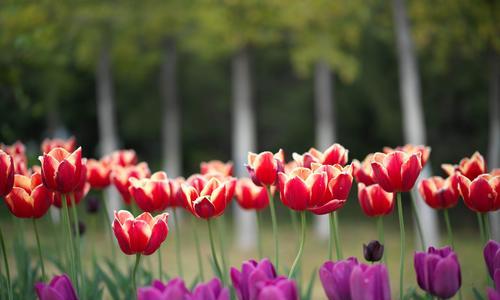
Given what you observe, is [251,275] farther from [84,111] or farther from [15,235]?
[84,111]

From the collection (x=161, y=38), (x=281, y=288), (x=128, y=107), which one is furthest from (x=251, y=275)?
(x=128, y=107)

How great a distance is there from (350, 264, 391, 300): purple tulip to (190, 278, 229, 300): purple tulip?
35 centimetres

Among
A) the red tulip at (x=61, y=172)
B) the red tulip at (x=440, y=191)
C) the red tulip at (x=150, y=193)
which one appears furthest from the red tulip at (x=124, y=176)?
the red tulip at (x=440, y=191)

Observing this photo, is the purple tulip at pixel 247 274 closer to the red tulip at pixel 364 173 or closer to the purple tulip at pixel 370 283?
the purple tulip at pixel 370 283

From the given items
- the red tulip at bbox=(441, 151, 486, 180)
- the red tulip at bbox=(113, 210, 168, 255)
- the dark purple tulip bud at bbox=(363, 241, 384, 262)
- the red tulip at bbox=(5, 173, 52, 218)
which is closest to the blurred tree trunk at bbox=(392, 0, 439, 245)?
the red tulip at bbox=(441, 151, 486, 180)

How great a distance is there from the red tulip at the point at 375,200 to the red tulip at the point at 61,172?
44.8 inches

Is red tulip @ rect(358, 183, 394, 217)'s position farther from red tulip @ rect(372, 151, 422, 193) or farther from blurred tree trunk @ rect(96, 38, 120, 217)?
blurred tree trunk @ rect(96, 38, 120, 217)

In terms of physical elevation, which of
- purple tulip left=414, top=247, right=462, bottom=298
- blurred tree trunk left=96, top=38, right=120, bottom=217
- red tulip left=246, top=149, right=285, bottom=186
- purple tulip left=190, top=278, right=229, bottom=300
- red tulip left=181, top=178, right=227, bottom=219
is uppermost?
blurred tree trunk left=96, top=38, right=120, bottom=217

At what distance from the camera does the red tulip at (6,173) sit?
2.21 m

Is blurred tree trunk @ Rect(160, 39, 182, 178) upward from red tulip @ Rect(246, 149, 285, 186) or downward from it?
upward

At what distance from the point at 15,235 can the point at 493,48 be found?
29.4 feet

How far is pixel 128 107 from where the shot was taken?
79.8 feet

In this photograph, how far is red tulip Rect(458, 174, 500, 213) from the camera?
235cm

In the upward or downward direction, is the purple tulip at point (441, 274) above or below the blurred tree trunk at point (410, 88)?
below
